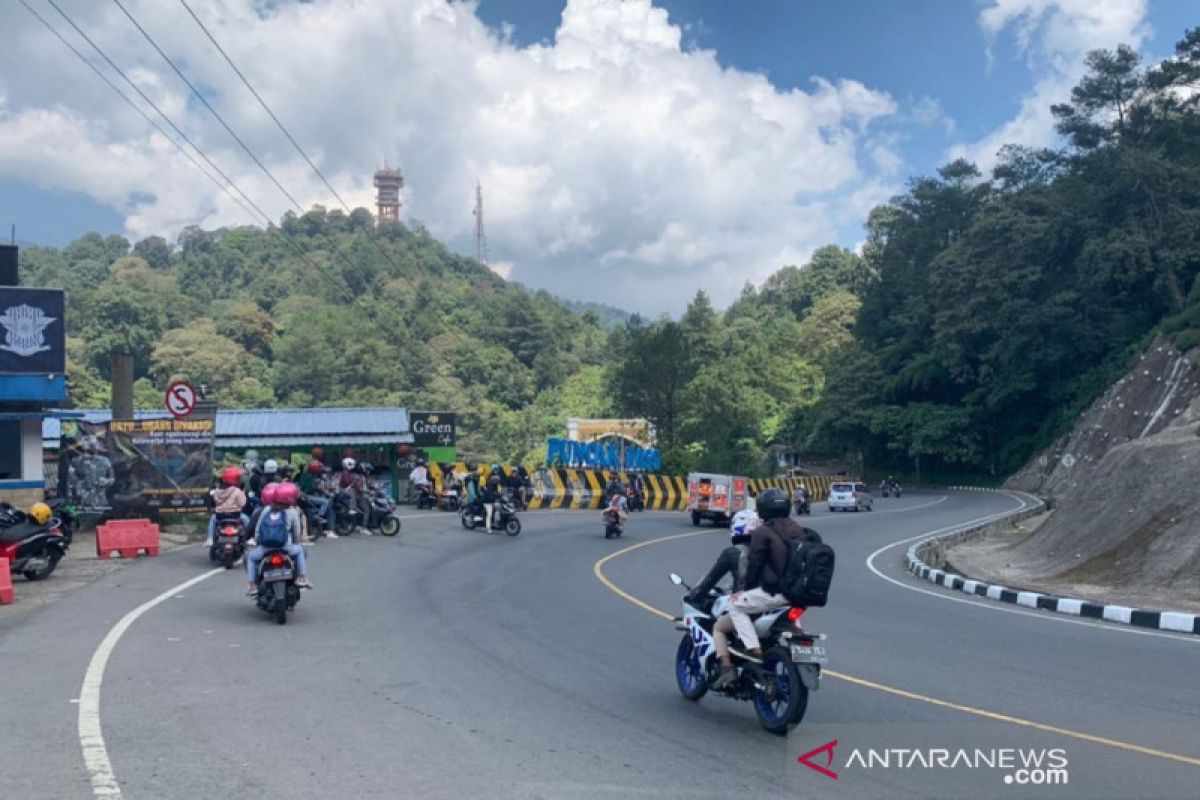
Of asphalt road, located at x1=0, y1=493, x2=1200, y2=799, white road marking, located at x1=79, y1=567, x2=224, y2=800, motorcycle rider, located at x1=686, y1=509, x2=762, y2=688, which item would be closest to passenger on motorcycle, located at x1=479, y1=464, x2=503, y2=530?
asphalt road, located at x1=0, y1=493, x2=1200, y2=799

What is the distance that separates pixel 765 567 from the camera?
7.62 metres

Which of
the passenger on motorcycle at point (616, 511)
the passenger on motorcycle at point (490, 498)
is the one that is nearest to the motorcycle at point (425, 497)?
the passenger on motorcycle at point (490, 498)

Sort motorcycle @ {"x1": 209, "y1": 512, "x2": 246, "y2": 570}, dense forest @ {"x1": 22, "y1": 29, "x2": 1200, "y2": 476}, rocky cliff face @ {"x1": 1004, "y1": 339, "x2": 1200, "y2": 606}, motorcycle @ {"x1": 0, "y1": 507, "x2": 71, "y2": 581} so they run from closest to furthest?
motorcycle @ {"x1": 0, "y1": 507, "x2": 71, "y2": 581}, rocky cliff face @ {"x1": 1004, "y1": 339, "x2": 1200, "y2": 606}, motorcycle @ {"x1": 209, "y1": 512, "x2": 246, "y2": 570}, dense forest @ {"x1": 22, "y1": 29, "x2": 1200, "y2": 476}

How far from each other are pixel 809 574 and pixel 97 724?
16.5 ft

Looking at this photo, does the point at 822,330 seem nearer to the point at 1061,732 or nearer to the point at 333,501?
the point at 333,501

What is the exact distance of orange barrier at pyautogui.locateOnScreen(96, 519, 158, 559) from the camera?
19.2 metres

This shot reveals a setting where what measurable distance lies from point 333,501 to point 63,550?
8.49 m

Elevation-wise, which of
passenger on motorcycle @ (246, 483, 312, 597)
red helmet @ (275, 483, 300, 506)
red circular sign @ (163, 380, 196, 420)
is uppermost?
red circular sign @ (163, 380, 196, 420)

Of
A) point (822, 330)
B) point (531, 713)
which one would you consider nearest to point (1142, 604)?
point (531, 713)

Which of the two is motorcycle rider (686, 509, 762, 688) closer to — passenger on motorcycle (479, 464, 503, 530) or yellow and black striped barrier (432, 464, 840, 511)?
passenger on motorcycle (479, 464, 503, 530)

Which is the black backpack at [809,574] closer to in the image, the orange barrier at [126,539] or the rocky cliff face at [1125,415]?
the orange barrier at [126,539]

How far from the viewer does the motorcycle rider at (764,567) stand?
7.57m

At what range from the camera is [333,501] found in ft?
81.4

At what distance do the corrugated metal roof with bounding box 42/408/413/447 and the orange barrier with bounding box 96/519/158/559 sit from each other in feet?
55.8
